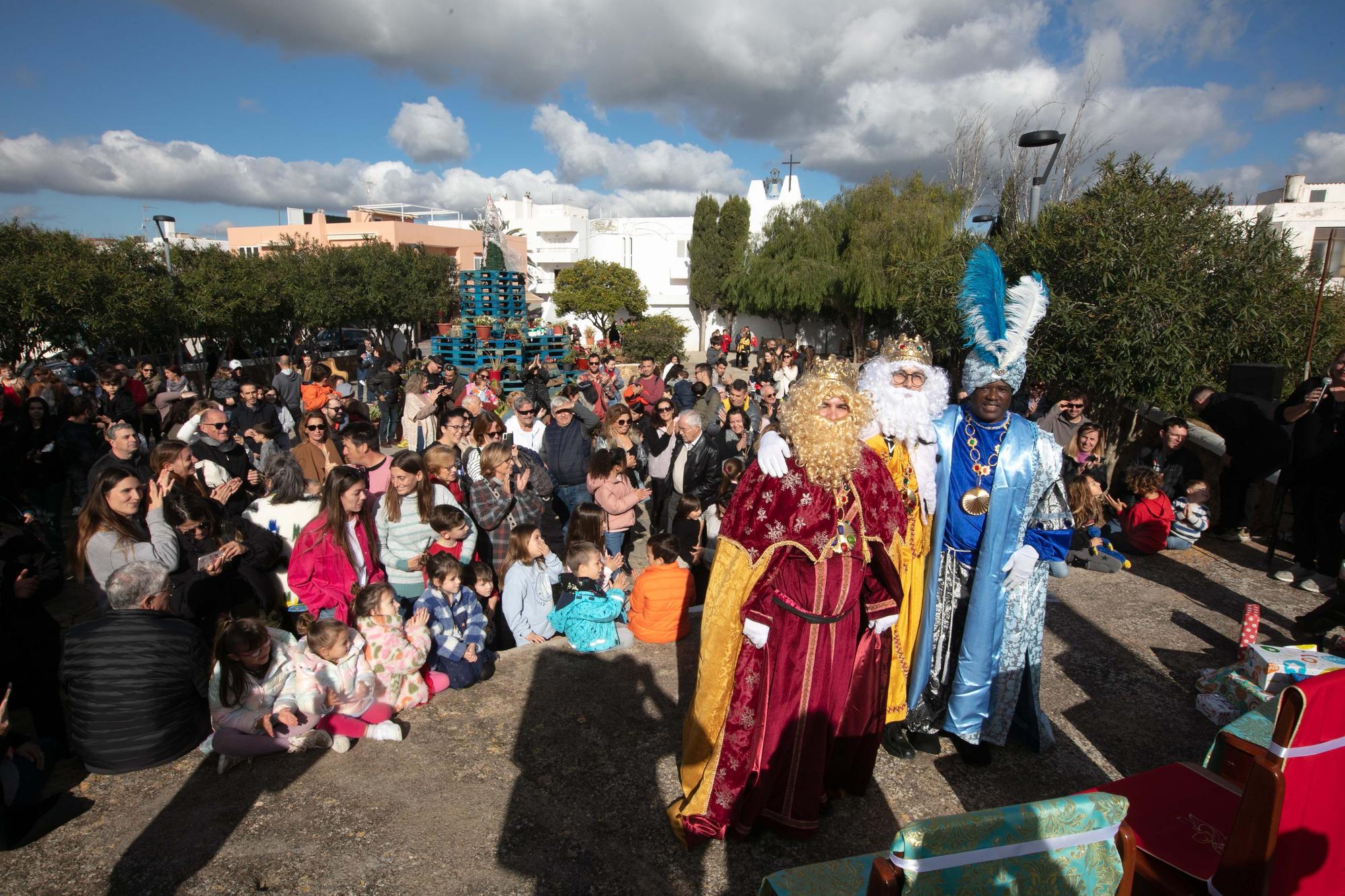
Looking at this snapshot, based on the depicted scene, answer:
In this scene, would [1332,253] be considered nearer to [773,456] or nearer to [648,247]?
[773,456]

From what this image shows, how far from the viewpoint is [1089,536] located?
631 cm

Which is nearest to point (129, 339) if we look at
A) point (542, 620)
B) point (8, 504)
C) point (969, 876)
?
point (8, 504)

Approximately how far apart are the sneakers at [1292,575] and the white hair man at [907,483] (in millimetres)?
4402

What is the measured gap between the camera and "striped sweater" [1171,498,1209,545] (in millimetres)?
6543

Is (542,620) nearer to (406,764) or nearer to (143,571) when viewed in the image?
(406,764)

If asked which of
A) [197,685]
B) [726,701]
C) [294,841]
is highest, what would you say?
[726,701]

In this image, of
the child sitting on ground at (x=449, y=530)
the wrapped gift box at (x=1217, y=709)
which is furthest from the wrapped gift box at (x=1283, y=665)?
the child sitting on ground at (x=449, y=530)

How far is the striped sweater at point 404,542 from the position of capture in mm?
4750

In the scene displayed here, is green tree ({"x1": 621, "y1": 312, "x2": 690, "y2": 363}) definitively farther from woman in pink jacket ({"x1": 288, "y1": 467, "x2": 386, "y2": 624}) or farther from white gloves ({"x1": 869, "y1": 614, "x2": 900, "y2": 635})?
white gloves ({"x1": 869, "y1": 614, "x2": 900, "y2": 635})

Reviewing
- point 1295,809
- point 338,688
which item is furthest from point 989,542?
point 338,688

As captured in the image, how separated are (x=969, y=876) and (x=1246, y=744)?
126 centimetres

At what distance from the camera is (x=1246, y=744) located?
2.22 m

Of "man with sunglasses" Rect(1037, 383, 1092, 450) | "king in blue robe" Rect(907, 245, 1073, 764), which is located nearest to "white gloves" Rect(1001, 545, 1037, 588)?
"king in blue robe" Rect(907, 245, 1073, 764)

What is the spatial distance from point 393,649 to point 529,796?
119 centimetres
